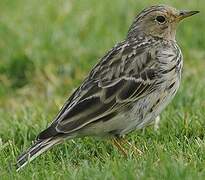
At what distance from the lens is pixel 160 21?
26.5 ft

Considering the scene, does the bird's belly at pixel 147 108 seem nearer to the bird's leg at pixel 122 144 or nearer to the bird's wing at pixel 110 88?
the bird's wing at pixel 110 88

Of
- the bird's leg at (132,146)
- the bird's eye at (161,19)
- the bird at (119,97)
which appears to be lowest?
the bird's leg at (132,146)

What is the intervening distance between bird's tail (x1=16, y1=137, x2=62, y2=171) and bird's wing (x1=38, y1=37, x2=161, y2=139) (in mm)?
63

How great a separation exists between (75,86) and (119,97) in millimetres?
3988

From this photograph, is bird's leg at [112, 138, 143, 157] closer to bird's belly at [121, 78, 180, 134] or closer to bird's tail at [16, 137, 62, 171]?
bird's belly at [121, 78, 180, 134]

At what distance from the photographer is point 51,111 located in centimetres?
957

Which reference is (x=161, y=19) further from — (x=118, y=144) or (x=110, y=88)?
(x=118, y=144)

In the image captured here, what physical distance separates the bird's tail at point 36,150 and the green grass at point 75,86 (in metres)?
0.07

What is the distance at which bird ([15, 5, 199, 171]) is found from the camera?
6941 mm

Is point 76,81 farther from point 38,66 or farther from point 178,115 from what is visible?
point 178,115

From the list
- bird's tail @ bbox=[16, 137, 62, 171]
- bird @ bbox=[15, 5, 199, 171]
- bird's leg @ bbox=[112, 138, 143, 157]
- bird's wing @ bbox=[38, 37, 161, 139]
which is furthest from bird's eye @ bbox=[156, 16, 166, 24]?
bird's tail @ bbox=[16, 137, 62, 171]

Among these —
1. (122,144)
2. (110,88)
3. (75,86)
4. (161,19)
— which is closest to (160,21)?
(161,19)

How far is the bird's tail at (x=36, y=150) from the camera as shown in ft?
22.3

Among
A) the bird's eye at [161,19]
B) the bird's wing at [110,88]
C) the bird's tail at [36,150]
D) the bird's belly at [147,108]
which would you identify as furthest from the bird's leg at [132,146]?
the bird's eye at [161,19]
